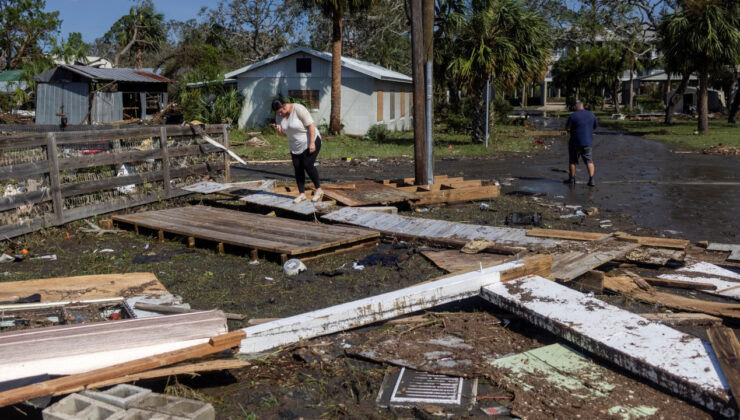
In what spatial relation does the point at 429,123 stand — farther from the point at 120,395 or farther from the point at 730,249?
the point at 120,395

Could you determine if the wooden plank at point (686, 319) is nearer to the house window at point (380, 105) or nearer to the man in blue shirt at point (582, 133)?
the man in blue shirt at point (582, 133)

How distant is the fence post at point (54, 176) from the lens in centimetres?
893

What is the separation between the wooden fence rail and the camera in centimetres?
843

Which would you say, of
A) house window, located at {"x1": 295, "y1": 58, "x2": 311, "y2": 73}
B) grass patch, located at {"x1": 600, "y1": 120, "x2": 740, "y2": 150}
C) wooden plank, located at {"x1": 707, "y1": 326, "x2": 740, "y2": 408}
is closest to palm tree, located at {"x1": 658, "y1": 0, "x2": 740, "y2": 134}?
grass patch, located at {"x1": 600, "y1": 120, "x2": 740, "y2": 150}

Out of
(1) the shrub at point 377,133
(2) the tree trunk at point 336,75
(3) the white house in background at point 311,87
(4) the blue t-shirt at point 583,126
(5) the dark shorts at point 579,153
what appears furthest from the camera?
(3) the white house in background at point 311,87

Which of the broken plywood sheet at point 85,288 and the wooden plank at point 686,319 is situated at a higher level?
the broken plywood sheet at point 85,288

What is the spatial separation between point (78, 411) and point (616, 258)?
515 centimetres

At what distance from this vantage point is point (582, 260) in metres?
6.39

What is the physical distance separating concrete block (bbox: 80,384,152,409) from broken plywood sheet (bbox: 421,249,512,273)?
3.67 meters

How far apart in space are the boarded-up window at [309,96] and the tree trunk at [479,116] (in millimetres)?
8393

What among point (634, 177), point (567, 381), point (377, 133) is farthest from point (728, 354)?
point (377, 133)

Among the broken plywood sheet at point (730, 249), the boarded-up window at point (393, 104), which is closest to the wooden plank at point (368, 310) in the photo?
the broken plywood sheet at point (730, 249)

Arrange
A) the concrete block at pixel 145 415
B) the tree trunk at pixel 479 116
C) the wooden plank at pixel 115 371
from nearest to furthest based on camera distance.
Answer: the concrete block at pixel 145 415 → the wooden plank at pixel 115 371 → the tree trunk at pixel 479 116

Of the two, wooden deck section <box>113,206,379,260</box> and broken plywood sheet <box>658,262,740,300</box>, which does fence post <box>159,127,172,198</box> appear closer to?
wooden deck section <box>113,206,379,260</box>
